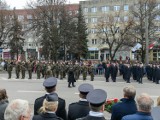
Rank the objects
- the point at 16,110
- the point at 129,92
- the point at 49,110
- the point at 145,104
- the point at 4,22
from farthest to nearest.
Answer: the point at 4,22, the point at 129,92, the point at 145,104, the point at 49,110, the point at 16,110

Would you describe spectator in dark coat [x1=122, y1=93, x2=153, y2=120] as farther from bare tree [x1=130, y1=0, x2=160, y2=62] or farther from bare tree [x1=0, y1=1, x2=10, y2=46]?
bare tree [x1=0, y1=1, x2=10, y2=46]

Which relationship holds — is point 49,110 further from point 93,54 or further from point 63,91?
point 93,54

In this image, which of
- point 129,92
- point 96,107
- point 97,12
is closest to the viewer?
point 96,107

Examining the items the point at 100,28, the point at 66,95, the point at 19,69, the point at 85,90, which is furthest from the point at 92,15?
the point at 85,90

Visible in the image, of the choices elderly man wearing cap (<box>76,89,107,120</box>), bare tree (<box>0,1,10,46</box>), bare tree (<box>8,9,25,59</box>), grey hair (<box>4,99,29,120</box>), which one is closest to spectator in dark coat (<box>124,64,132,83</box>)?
elderly man wearing cap (<box>76,89,107,120</box>)

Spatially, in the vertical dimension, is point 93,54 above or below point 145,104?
above

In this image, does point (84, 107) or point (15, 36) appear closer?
point (84, 107)

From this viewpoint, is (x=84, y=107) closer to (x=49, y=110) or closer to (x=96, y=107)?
(x=49, y=110)

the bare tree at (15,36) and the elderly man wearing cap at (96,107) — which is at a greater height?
the bare tree at (15,36)

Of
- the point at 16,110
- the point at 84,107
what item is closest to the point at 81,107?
the point at 84,107

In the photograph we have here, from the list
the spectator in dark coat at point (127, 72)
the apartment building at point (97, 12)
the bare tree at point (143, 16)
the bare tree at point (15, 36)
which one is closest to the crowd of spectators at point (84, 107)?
the spectator in dark coat at point (127, 72)

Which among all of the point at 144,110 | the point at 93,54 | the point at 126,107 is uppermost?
the point at 93,54

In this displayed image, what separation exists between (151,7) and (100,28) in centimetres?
1249

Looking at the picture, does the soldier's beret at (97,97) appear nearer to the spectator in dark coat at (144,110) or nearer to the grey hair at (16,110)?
the spectator in dark coat at (144,110)
